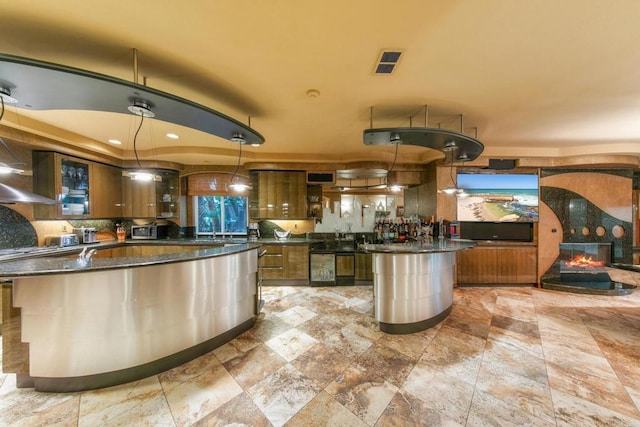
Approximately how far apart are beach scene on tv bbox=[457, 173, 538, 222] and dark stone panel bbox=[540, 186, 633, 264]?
0.92 ft

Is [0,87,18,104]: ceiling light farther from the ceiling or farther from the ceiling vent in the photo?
the ceiling vent

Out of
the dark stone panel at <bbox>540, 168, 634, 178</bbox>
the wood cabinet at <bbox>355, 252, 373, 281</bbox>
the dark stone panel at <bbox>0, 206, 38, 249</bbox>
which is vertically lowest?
the wood cabinet at <bbox>355, 252, 373, 281</bbox>

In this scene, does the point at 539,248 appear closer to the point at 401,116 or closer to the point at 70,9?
the point at 401,116

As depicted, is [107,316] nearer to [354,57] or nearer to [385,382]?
[385,382]

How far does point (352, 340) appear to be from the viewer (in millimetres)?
2635

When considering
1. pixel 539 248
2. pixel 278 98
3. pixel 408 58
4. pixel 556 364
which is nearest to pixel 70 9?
pixel 278 98

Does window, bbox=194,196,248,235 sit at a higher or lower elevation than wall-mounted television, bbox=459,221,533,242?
higher

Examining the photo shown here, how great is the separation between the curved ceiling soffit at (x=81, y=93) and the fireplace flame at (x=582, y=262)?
6.81 meters

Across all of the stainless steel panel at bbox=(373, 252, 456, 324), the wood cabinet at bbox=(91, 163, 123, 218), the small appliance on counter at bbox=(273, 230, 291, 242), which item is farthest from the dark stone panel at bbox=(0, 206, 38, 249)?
the stainless steel panel at bbox=(373, 252, 456, 324)

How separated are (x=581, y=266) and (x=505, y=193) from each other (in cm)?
220

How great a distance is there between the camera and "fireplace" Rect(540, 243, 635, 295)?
14.6 feet

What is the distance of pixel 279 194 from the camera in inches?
193

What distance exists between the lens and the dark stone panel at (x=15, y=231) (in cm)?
320

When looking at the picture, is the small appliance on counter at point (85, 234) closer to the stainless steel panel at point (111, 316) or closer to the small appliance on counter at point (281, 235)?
the stainless steel panel at point (111, 316)
